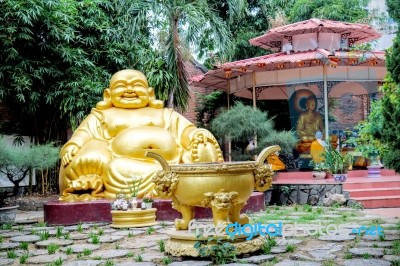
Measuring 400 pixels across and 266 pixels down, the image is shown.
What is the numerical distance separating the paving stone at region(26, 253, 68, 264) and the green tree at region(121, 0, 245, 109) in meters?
5.92

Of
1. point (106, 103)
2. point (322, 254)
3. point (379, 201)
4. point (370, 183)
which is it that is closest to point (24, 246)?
point (322, 254)

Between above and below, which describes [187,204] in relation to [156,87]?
below

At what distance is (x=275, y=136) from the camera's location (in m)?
9.63

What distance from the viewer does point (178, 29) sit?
10180 mm

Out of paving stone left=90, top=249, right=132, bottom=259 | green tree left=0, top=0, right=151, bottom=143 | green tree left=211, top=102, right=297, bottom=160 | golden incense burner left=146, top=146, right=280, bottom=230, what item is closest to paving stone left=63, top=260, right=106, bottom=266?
paving stone left=90, top=249, right=132, bottom=259

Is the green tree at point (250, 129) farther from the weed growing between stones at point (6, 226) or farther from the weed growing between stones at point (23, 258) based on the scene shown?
the weed growing between stones at point (23, 258)

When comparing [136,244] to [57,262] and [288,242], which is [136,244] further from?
[288,242]

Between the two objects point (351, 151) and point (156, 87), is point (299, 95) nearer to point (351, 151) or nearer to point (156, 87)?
point (351, 151)

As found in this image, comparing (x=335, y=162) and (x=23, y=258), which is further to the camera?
(x=335, y=162)

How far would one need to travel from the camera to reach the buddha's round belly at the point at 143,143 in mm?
7516

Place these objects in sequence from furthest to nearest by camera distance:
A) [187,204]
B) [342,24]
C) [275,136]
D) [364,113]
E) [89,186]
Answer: [364,113], [342,24], [275,136], [89,186], [187,204]

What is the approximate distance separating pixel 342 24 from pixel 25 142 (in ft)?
24.8

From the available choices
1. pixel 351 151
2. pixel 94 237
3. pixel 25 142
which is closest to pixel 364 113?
pixel 351 151

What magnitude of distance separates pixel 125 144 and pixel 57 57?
14.3ft
